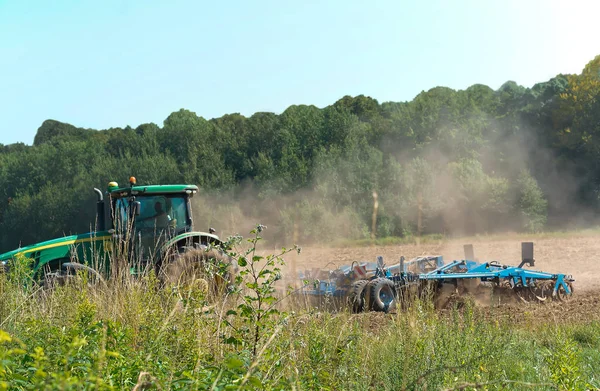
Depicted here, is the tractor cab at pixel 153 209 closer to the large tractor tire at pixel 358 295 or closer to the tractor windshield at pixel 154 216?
the tractor windshield at pixel 154 216

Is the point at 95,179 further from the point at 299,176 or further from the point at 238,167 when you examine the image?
the point at 299,176

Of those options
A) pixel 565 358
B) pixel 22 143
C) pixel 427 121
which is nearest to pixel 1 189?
pixel 22 143

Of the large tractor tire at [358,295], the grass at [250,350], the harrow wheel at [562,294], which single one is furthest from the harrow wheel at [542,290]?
the grass at [250,350]

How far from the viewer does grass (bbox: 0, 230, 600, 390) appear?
12.2ft

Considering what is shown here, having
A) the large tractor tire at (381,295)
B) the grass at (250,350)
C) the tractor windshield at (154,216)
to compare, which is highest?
the tractor windshield at (154,216)

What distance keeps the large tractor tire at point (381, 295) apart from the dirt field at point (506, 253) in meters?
6.02

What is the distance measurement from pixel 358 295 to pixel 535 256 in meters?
12.9

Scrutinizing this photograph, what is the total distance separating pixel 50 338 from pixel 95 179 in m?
40.3

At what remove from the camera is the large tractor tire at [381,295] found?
11.1m

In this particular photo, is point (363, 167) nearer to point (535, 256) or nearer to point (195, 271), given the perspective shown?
point (535, 256)

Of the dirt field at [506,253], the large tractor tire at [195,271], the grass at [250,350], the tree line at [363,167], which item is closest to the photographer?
the grass at [250,350]

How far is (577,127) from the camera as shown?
4062cm

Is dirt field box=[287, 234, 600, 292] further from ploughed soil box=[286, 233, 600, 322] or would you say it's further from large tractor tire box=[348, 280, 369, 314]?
large tractor tire box=[348, 280, 369, 314]

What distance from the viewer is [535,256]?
869 inches
